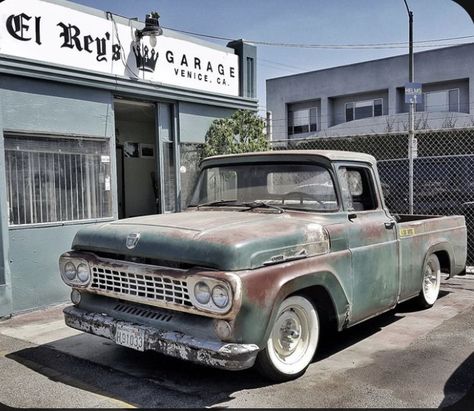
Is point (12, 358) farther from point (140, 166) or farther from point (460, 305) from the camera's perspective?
point (140, 166)

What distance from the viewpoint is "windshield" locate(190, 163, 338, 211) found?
4.87 m

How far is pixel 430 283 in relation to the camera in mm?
6695

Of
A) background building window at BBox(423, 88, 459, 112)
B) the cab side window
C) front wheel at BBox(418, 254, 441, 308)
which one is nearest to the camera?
the cab side window

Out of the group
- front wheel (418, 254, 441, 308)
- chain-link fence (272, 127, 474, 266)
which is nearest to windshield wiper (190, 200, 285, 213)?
front wheel (418, 254, 441, 308)

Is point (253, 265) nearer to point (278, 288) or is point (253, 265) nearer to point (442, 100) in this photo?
point (278, 288)

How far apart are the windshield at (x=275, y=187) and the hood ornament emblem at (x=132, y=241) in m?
1.22

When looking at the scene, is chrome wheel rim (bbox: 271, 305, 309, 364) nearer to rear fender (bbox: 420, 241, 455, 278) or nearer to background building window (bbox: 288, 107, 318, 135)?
rear fender (bbox: 420, 241, 455, 278)

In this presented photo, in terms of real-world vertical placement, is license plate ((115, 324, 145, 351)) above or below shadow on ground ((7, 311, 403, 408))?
above

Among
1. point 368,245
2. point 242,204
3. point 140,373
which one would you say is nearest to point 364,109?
point 368,245

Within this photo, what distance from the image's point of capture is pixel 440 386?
4.16m

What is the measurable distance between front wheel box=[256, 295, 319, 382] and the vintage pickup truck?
11mm

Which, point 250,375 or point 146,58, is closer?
point 250,375

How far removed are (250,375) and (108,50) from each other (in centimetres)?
529

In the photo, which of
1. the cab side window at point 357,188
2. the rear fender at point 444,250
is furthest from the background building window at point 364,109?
the cab side window at point 357,188
